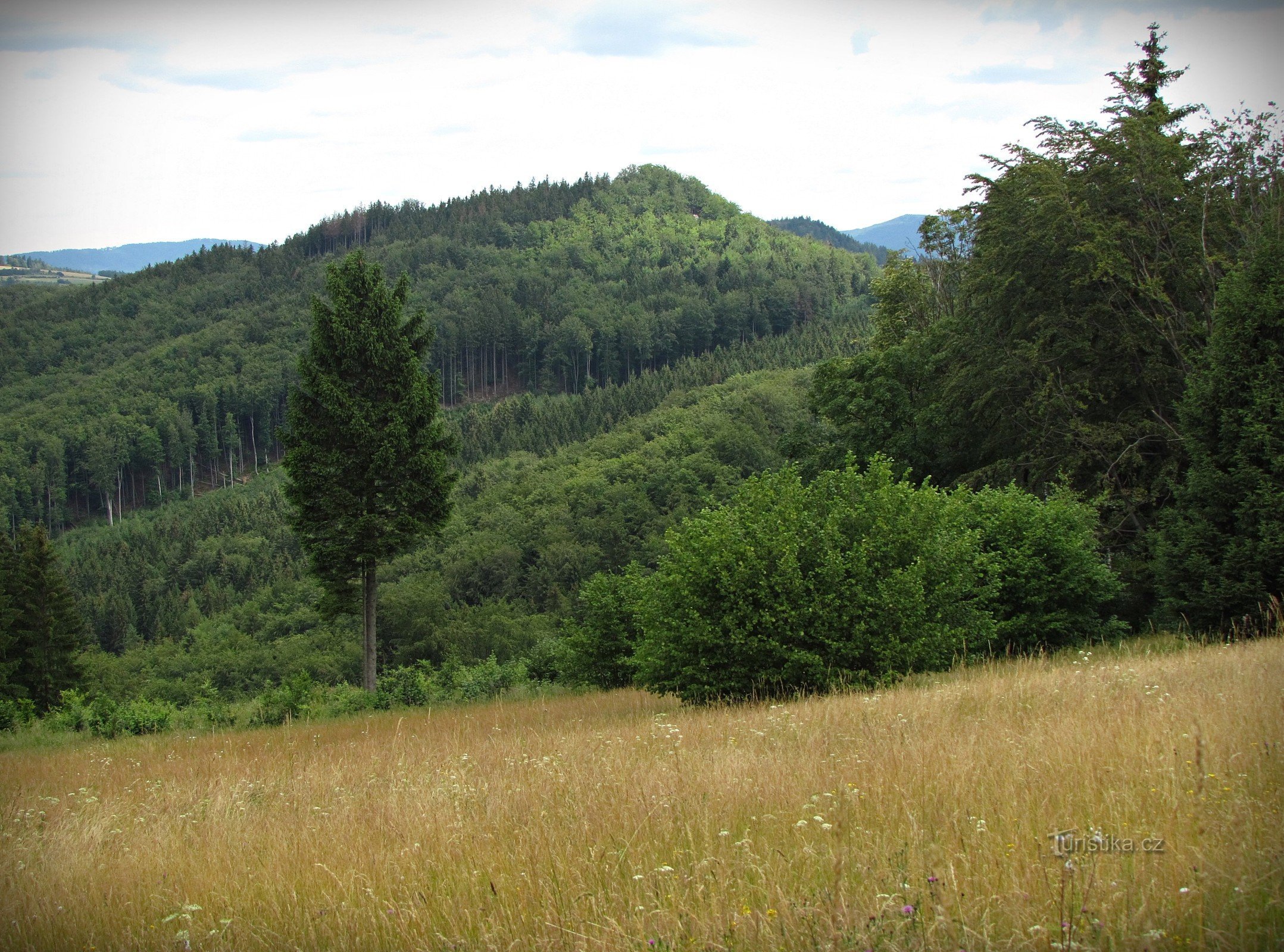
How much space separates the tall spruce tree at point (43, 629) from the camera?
38.8 meters

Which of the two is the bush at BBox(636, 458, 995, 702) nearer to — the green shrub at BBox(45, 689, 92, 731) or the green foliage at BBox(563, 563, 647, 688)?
the green foliage at BBox(563, 563, 647, 688)

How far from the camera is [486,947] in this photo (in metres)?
3.66

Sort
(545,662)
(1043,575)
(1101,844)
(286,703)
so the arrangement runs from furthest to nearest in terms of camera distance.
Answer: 1. (545,662)
2. (286,703)
3. (1043,575)
4. (1101,844)

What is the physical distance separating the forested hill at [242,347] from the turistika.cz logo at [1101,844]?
13423 cm

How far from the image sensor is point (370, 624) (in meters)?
24.5

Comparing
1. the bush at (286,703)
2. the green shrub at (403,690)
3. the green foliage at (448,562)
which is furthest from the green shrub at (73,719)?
the green foliage at (448,562)

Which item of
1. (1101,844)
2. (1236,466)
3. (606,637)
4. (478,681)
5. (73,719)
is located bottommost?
(478,681)

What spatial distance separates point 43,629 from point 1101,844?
45.8 meters

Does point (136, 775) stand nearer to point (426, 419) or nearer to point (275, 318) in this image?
point (426, 419)

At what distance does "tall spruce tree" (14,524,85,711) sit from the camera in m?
38.8

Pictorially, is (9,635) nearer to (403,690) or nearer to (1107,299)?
(403,690)

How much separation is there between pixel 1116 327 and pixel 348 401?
2103 centimetres

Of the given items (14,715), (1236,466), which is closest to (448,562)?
(14,715)

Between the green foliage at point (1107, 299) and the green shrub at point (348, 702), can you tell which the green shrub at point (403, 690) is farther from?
the green foliage at point (1107, 299)
